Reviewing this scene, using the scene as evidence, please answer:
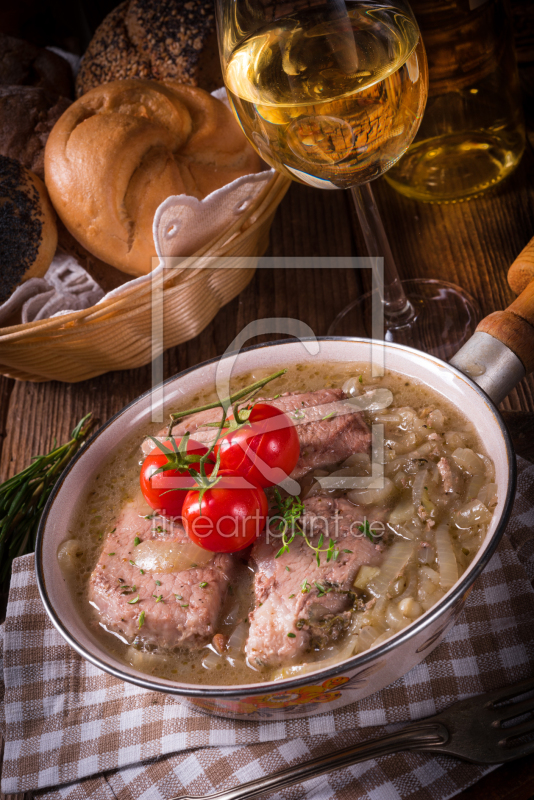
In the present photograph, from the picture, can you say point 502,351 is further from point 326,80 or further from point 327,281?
point 327,281

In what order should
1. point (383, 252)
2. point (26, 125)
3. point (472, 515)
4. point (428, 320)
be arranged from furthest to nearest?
point (26, 125), point (428, 320), point (383, 252), point (472, 515)

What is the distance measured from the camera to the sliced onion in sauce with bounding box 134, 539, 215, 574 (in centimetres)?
166

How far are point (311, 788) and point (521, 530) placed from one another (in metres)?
0.83

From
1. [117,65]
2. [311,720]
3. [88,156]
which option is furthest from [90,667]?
[117,65]

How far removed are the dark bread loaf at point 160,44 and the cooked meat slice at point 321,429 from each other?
168cm

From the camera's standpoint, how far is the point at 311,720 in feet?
5.31

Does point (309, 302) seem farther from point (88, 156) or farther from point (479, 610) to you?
point (479, 610)

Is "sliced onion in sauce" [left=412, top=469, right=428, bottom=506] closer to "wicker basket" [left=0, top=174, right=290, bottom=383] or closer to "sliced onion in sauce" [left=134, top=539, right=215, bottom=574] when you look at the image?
"sliced onion in sauce" [left=134, top=539, right=215, bottom=574]

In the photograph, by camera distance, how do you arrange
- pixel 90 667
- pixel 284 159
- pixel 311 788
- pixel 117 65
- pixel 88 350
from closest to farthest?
pixel 311 788
pixel 90 667
pixel 284 159
pixel 88 350
pixel 117 65

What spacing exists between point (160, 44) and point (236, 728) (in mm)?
2607

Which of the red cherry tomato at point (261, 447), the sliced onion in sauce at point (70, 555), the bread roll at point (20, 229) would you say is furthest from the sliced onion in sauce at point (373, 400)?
the bread roll at point (20, 229)

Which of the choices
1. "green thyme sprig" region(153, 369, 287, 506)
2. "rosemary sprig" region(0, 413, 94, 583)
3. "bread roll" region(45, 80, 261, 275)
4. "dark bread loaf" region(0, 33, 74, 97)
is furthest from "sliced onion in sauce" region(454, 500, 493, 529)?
"dark bread loaf" region(0, 33, 74, 97)

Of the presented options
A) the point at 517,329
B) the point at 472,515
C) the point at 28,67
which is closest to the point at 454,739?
the point at 472,515

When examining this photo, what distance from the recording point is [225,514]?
1.52 metres
